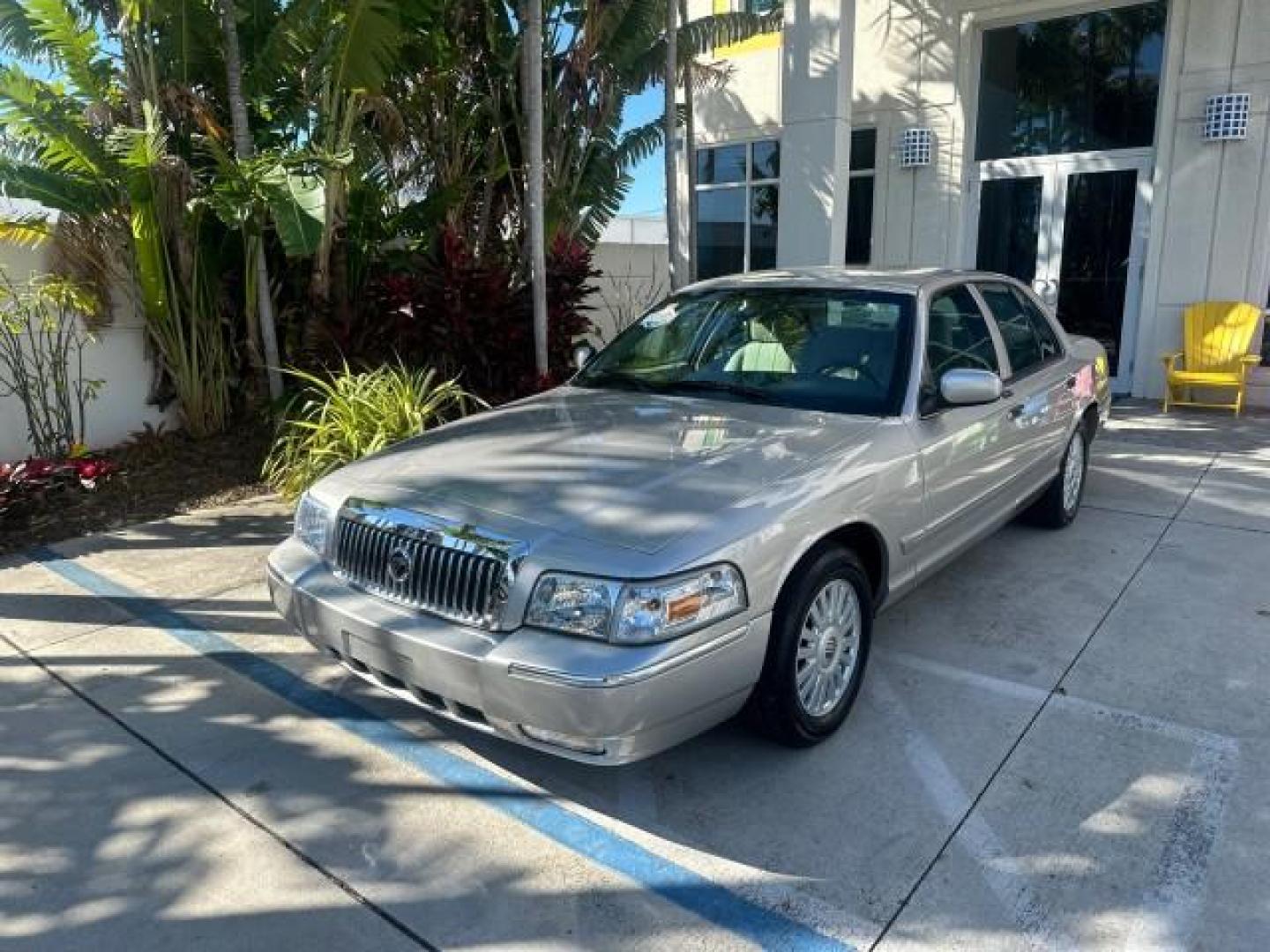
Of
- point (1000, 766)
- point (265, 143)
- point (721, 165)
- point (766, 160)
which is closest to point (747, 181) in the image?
point (766, 160)

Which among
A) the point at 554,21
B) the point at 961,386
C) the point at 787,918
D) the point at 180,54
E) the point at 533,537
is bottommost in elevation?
the point at 787,918

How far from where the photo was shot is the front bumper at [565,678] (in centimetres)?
260

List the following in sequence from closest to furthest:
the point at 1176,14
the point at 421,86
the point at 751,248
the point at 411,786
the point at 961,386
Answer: the point at 411,786, the point at 961,386, the point at 421,86, the point at 1176,14, the point at 751,248

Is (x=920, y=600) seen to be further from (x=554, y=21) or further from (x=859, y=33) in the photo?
(x=859, y=33)

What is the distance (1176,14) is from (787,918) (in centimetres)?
1103

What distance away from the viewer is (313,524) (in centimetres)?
359

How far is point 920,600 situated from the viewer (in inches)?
187

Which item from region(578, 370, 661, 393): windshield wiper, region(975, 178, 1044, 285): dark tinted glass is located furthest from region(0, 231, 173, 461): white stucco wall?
region(975, 178, 1044, 285): dark tinted glass

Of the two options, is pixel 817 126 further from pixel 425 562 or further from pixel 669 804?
pixel 669 804

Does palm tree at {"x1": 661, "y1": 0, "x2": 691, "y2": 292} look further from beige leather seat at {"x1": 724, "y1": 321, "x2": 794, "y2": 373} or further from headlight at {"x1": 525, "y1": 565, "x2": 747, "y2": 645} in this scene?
headlight at {"x1": 525, "y1": 565, "x2": 747, "y2": 645}

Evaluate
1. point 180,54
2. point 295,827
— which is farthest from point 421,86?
point 295,827

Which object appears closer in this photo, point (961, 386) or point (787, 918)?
point (787, 918)

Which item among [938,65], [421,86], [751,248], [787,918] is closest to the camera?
[787,918]

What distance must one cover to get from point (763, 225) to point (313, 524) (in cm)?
1116
